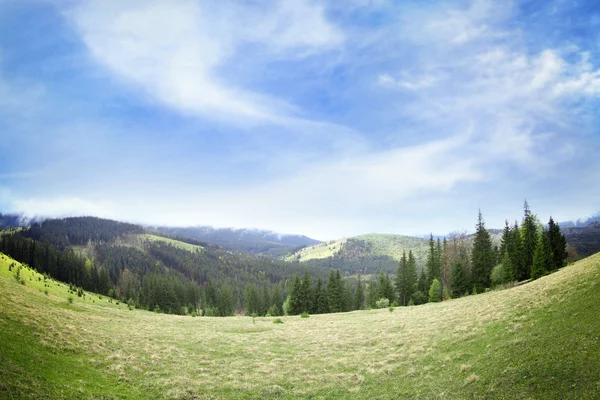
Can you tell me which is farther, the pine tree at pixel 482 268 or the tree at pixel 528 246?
the pine tree at pixel 482 268

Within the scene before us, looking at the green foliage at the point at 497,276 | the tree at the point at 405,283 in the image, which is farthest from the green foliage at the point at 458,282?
the tree at the point at 405,283

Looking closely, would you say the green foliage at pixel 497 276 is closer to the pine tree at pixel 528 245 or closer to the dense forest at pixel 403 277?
the dense forest at pixel 403 277

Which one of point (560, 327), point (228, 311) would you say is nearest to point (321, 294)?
point (228, 311)

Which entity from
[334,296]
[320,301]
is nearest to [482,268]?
[334,296]

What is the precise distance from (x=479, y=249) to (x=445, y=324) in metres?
49.5

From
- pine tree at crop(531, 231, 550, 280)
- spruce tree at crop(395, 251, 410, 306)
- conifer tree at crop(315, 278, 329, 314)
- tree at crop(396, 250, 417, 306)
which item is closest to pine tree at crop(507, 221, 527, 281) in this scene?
pine tree at crop(531, 231, 550, 280)

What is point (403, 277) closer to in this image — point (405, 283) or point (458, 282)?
point (405, 283)

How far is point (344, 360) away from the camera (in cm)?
2291

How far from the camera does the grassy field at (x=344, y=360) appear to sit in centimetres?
1302

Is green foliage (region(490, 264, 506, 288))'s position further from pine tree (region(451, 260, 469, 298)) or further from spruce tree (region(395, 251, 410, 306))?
spruce tree (region(395, 251, 410, 306))

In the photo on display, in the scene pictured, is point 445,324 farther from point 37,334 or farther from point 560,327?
point 37,334

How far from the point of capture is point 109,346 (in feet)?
73.3

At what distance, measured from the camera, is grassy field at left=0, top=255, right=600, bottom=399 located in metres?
13.0

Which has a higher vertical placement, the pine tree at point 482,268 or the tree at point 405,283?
the pine tree at point 482,268
